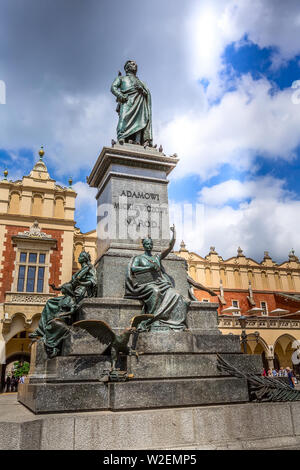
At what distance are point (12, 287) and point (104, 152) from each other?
16.6 m

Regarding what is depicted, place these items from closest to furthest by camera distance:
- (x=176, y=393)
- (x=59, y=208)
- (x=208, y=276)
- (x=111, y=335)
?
1. (x=176, y=393)
2. (x=111, y=335)
3. (x=59, y=208)
4. (x=208, y=276)

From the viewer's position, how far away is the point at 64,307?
552cm

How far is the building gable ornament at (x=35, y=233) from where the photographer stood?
23.2 meters

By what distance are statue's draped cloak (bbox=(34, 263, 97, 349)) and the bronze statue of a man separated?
3289 mm

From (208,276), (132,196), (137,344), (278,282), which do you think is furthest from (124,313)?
(278,282)

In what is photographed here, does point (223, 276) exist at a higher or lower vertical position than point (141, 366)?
higher

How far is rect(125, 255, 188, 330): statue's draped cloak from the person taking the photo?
17.6 feet

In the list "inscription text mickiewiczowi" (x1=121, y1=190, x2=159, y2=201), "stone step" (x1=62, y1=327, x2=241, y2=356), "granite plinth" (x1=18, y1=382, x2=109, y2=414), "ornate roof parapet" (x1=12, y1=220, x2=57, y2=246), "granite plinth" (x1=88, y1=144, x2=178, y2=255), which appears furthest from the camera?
"ornate roof parapet" (x1=12, y1=220, x2=57, y2=246)

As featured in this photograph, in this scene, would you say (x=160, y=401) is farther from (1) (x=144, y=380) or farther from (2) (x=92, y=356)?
(2) (x=92, y=356)

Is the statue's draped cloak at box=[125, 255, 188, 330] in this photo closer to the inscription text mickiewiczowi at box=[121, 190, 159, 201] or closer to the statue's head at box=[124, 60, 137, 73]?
the inscription text mickiewiczowi at box=[121, 190, 159, 201]

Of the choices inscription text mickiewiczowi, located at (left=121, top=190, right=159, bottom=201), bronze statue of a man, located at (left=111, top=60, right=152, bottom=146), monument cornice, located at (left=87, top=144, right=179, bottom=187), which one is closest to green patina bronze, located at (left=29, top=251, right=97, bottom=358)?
inscription text mickiewiczowi, located at (left=121, top=190, right=159, bottom=201)

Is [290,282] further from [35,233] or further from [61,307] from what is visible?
[61,307]

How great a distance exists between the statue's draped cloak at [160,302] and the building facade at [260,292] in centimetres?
2143

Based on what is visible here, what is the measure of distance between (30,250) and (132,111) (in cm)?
1677
